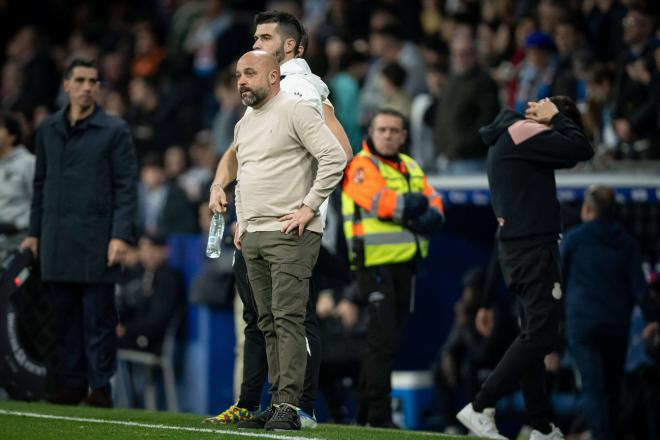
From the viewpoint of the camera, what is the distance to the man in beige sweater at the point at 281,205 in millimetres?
7039

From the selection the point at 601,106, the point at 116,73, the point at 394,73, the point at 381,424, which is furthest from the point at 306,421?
the point at 116,73

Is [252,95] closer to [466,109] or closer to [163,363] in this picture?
[466,109]

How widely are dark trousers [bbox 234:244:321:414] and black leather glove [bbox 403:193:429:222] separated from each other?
1443 mm

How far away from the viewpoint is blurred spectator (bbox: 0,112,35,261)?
33.1 ft

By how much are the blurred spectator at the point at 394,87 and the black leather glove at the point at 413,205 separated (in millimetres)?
5039

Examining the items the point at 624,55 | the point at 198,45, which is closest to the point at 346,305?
the point at 624,55

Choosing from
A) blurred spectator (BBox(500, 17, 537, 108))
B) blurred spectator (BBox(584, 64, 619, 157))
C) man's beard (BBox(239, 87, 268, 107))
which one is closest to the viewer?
man's beard (BBox(239, 87, 268, 107))

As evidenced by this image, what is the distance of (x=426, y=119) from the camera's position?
13938 millimetres

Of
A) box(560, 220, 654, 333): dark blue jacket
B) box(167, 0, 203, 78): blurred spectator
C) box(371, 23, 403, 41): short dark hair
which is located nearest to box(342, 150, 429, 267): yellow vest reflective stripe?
box(560, 220, 654, 333): dark blue jacket

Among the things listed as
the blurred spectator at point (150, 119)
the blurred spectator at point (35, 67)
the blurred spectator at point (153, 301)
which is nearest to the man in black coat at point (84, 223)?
the blurred spectator at point (153, 301)

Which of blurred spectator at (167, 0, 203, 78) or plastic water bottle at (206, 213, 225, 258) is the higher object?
blurred spectator at (167, 0, 203, 78)

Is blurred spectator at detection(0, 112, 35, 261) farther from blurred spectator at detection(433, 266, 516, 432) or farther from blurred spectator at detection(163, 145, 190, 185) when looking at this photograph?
blurred spectator at detection(163, 145, 190, 185)

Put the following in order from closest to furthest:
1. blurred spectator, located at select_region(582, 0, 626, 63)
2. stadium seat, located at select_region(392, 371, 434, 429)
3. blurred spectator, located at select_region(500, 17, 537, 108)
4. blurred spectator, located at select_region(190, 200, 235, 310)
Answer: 1. stadium seat, located at select_region(392, 371, 434, 429)
2. blurred spectator, located at select_region(190, 200, 235, 310)
3. blurred spectator, located at select_region(582, 0, 626, 63)
4. blurred spectator, located at select_region(500, 17, 537, 108)

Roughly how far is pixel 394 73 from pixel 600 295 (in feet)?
14.2
